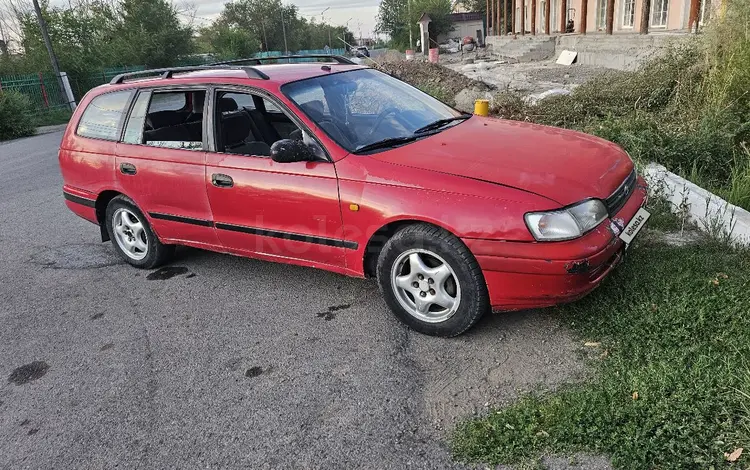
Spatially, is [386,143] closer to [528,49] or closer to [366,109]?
[366,109]

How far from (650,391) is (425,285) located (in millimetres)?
1380

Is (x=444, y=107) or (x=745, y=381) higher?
(x=444, y=107)

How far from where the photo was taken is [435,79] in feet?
52.1

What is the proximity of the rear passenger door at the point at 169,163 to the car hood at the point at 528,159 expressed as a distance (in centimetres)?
161

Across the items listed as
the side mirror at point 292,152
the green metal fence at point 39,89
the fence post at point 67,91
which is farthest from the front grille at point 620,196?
the fence post at point 67,91

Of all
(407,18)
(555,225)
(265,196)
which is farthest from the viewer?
(407,18)

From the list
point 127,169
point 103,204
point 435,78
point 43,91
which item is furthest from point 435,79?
point 43,91

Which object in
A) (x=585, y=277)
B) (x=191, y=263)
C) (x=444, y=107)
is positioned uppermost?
(x=444, y=107)

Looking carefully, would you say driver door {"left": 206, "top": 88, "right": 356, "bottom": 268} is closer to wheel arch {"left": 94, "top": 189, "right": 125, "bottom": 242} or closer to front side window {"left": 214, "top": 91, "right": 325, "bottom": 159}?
front side window {"left": 214, "top": 91, "right": 325, "bottom": 159}

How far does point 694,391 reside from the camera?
2.61 metres

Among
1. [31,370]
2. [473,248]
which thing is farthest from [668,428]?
[31,370]

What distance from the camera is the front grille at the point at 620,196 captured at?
3.32 m

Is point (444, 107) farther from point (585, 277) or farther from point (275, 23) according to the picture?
point (275, 23)

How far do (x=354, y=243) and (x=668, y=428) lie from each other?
206cm
